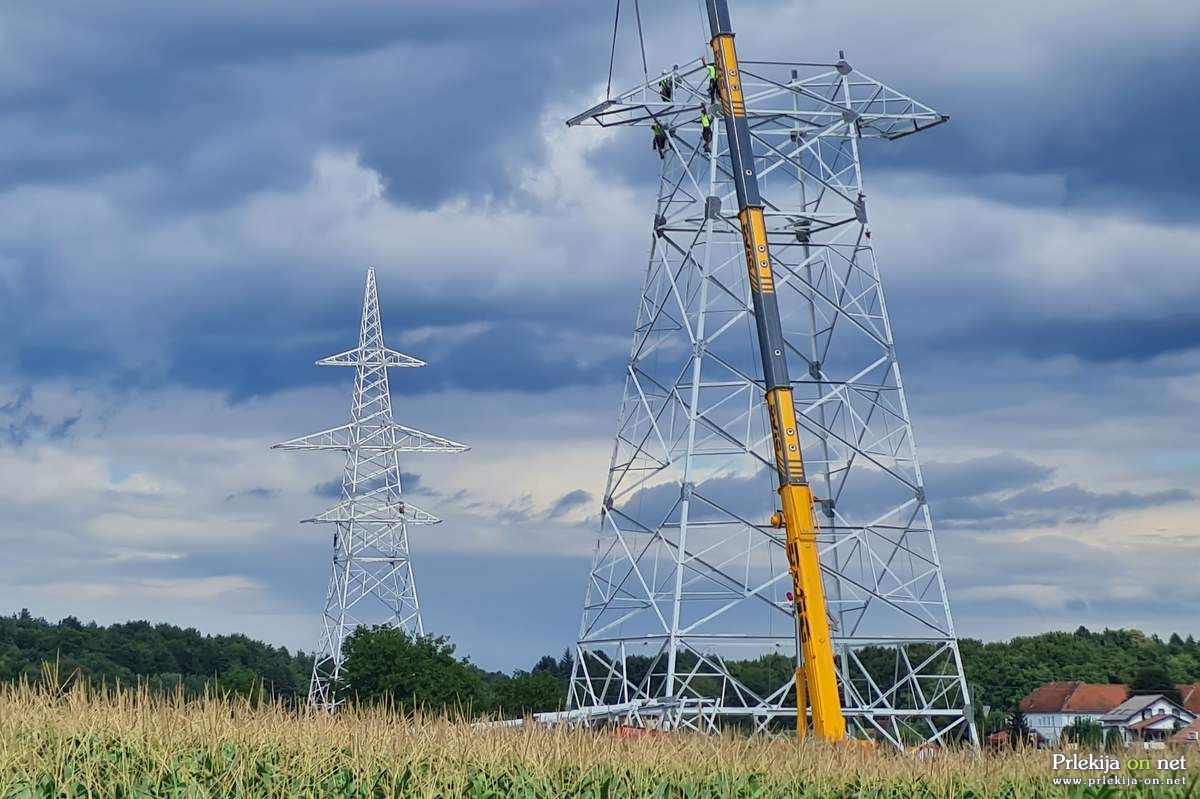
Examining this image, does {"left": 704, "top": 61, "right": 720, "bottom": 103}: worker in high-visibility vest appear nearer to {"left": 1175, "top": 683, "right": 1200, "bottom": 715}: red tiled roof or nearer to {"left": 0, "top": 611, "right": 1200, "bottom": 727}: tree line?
{"left": 0, "top": 611, "right": 1200, "bottom": 727}: tree line

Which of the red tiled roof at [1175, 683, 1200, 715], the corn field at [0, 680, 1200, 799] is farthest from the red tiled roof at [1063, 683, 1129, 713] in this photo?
the corn field at [0, 680, 1200, 799]

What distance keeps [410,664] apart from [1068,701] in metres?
43.2

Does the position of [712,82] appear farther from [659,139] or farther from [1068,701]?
[1068,701]

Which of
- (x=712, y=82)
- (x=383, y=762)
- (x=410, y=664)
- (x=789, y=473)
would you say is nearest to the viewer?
(x=383, y=762)

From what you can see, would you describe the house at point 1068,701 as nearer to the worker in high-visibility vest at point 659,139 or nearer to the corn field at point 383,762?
the worker in high-visibility vest at point 659,139

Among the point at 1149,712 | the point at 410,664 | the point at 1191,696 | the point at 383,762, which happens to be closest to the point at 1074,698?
the point at 1149,712

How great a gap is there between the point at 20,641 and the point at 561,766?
339 feet

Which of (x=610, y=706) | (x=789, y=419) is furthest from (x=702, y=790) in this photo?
(x=610, y=706)

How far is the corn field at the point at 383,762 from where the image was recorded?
2231cm

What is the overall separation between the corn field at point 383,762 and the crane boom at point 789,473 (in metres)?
9.74

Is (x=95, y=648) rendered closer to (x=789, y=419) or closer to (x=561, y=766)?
(x=789, y=419)

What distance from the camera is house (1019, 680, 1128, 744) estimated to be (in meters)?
93.9

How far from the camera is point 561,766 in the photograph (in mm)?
23891

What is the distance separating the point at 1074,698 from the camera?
97000mm
